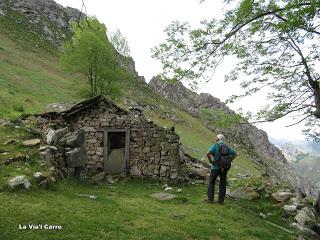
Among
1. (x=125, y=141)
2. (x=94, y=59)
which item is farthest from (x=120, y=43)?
(x=125, y=141)

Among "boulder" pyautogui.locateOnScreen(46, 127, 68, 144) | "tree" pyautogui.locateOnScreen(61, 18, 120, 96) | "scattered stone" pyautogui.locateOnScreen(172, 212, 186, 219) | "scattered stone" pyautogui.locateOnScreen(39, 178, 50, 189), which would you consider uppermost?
"tree" pyautogui.locateOnScreen(61, 18, 120, 96)

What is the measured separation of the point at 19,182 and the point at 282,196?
9460mm

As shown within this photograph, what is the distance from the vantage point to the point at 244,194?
1388cm

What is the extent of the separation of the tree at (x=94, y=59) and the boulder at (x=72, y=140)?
2072 centimetres

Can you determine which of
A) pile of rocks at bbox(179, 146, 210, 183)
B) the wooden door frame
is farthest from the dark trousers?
the wooden door frame

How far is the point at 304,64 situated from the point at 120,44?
32.4m

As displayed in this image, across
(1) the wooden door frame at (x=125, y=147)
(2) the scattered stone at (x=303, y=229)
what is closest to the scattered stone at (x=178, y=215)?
(2) the scattered stone at (x=303, y=229)

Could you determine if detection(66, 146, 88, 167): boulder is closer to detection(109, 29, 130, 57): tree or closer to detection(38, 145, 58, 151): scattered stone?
detection(38, 145, 58, 151): scattered stone

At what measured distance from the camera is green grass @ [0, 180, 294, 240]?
7.96 m

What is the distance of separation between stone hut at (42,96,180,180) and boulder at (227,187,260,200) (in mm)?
3610

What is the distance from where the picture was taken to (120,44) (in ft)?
140

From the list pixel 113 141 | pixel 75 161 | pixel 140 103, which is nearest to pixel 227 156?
pixel 75 161

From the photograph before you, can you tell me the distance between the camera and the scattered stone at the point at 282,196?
43.5 ft

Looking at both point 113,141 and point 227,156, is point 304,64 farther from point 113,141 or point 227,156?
point 113,141
